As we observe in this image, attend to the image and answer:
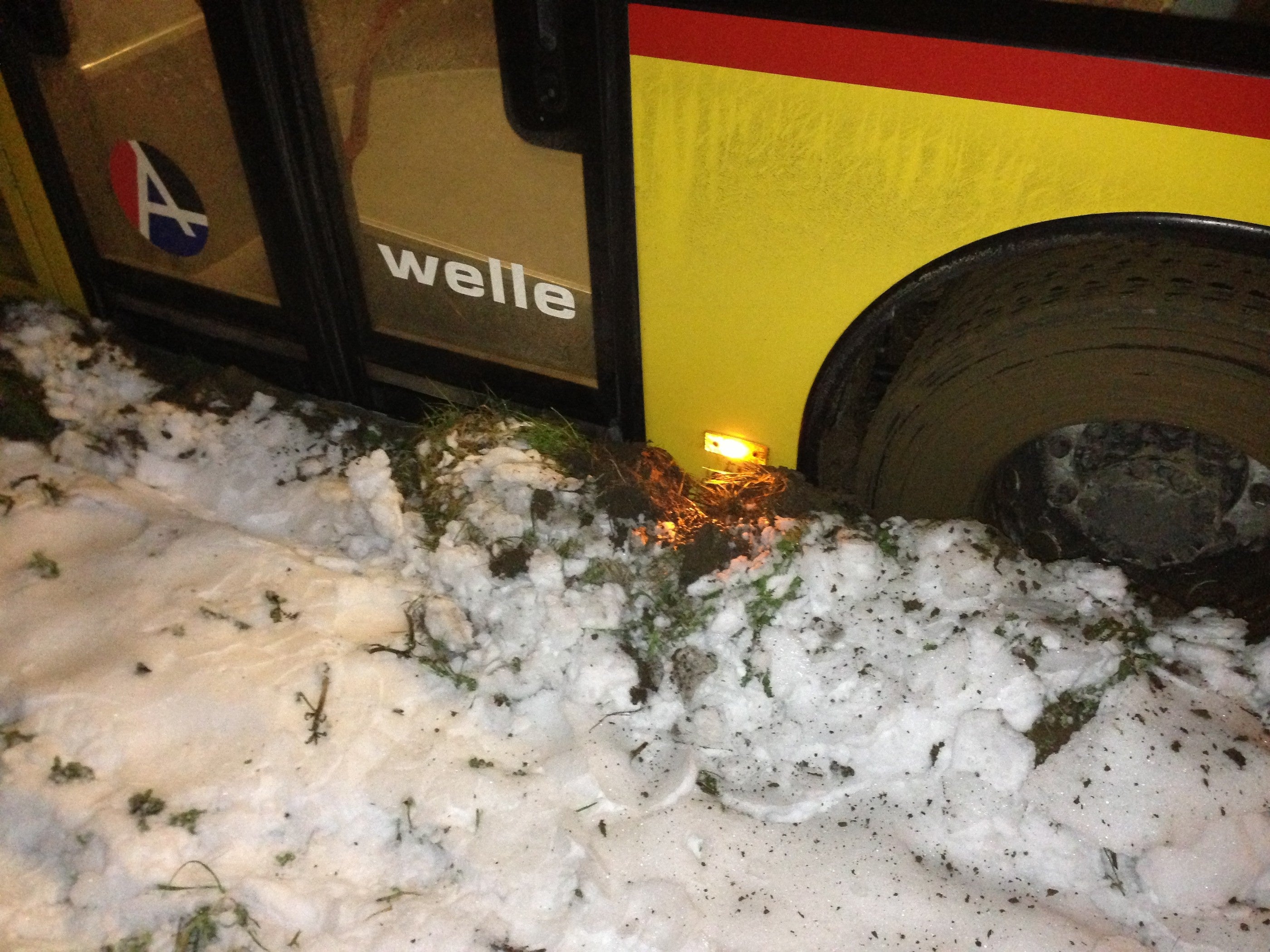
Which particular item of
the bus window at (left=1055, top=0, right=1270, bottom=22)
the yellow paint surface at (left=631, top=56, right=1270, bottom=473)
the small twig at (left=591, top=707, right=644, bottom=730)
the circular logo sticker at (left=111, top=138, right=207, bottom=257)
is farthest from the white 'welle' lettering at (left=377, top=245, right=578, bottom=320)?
the bus window at (left=1055, top=0, right=1270, bottom=22)

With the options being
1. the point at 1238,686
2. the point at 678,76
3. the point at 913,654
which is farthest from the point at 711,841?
the point at 678,76

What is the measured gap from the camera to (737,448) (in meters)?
2.59

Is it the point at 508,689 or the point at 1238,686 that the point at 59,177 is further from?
the point at 1238,686

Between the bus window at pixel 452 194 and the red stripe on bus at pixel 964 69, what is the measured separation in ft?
1.49

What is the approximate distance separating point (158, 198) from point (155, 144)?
7.3 inches

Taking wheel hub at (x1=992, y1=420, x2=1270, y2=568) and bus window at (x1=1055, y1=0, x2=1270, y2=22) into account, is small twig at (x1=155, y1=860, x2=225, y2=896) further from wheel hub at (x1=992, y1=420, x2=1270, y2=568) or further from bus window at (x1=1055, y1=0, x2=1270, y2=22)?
bus window at (x1=1055, y1=0, x2=1270, y2=22)

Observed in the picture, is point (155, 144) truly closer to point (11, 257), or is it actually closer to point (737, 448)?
point (11, 257)

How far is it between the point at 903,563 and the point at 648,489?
28.7 inches

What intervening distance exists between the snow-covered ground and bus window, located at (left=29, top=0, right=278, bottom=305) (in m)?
0.87

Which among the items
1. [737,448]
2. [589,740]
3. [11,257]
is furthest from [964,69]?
[11,257]

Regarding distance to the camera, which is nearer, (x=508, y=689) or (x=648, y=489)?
(x=508, y=689)

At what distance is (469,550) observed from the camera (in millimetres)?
2504

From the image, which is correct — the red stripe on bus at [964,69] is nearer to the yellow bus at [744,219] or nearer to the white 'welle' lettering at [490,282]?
the yellow bus at [744,219]

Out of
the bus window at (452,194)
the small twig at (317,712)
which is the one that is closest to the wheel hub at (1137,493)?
the bus window at (452,194)
